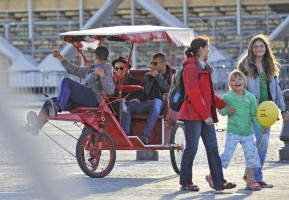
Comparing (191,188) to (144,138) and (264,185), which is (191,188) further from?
(144,138)

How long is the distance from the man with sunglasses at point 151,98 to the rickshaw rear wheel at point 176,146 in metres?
0.26

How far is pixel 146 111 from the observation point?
10188 millimetres

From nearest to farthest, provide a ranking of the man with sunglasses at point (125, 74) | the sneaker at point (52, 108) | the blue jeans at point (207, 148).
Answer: the blue jeans at point (207, 148) → the sneaker at point (52, 108) → the man with sunglasses at point (125, 74)

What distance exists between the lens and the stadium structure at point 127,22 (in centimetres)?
3231

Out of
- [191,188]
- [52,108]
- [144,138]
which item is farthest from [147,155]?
[191,188]

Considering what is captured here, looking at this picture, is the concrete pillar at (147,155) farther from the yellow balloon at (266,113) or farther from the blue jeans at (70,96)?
the yellow balloon at (266,113)

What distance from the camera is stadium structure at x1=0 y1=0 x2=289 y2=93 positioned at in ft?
106

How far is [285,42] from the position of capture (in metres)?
32.8

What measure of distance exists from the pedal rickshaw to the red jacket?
5.45ft

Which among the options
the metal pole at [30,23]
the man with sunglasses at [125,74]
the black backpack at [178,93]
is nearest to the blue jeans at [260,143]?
the black backpack at [178,93]

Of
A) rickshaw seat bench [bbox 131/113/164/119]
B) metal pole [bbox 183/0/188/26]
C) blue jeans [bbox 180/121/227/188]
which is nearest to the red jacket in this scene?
blue jeans [bbox 180/121/227/188]

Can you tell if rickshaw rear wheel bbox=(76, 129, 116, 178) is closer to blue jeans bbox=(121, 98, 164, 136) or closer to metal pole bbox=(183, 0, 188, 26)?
blue jeans bbox=(121, 98, 164, 136)

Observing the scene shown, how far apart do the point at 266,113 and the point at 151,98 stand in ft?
8.44

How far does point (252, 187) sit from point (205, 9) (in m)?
26.9
